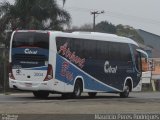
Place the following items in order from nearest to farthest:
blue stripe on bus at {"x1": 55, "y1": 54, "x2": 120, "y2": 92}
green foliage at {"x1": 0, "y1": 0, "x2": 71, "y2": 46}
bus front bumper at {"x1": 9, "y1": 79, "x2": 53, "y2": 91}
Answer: bus front bumper at {"x1": 9, "y1": 79, "x2": 53, "y2": 91} → blue stripe on bus at {"x1": 55, "y1": 54, "x2": 120, "y2": 92} → green foliage at {"x1": 0, "y1": 0, "x2": 71, "y2": 46}

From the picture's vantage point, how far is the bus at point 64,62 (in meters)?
25.7

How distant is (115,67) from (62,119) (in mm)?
14567

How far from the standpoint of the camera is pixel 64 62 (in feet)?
86.4

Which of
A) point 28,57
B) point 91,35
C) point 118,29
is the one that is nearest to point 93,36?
point 91,35

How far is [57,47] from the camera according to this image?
25.9m

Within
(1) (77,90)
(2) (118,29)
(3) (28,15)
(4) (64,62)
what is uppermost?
(3) (28,15)

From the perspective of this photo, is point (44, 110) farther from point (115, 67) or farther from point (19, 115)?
point (115, 67)

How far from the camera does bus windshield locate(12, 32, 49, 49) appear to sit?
25719mm

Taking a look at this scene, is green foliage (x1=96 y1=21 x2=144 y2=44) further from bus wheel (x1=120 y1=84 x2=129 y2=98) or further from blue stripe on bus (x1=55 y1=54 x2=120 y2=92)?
blue stripe on bus (x1=55 y1=54 x2=120 y2=92)

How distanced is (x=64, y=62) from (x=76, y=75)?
45.6 inches

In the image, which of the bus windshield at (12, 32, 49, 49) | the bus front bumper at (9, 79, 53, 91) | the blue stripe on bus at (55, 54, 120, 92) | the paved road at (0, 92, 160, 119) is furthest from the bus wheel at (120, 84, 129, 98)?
the paved road at (0, 92, 160, 119)

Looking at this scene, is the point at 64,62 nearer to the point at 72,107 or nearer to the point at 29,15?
the point at 72,107

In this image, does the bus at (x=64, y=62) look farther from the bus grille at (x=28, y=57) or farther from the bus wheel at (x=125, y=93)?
the bus wheel at (x=125, y=93)

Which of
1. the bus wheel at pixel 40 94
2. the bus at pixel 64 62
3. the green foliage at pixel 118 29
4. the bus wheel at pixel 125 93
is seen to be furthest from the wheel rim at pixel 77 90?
the green foliage at pixel 118 29
